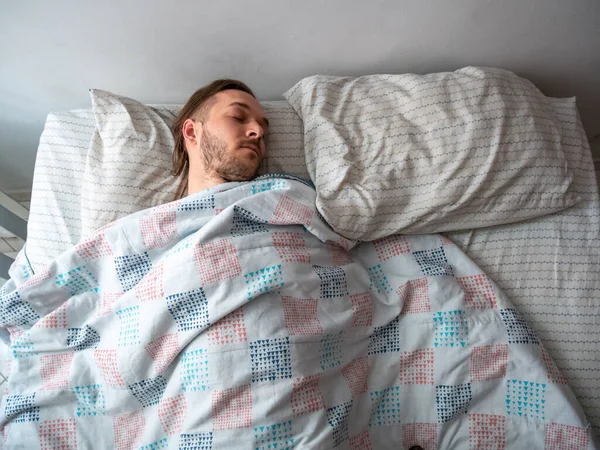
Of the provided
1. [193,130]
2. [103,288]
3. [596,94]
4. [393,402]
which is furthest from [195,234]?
[596,94]

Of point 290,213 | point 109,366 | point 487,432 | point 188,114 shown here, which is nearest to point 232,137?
point 188,114

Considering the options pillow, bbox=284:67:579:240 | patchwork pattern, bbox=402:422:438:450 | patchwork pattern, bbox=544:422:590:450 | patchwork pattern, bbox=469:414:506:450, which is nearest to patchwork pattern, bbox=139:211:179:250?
pillow, bbox=284:67:579:240

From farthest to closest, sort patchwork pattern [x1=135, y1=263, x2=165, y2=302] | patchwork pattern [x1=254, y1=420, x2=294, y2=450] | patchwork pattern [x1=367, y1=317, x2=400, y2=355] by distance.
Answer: patchwork pattern [x1=367, y1=317, x2=400, y2=355] < patchwork pattern [x1=135, y1=263, x2=165, y2=302] < patchwork pattern [x1=254, y1=420, x2=294, y2=450]

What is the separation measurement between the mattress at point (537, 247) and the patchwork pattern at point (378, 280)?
0.74 feet

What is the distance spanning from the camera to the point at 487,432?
3.35ft

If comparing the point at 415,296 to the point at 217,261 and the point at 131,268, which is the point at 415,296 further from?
the point at 131,268

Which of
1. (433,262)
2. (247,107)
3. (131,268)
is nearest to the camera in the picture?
(131,268)

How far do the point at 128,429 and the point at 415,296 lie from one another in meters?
0.71

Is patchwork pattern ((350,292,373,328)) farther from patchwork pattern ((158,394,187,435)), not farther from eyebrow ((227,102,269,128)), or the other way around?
eyebrow ((227,102,269,128))

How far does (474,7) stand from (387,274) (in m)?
0.83

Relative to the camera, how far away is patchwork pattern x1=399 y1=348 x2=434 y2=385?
1.06m

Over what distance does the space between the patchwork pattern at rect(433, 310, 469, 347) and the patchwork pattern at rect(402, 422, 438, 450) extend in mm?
184

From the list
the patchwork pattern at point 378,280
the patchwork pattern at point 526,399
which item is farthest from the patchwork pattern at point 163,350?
the patchwork pattern at point 526,399

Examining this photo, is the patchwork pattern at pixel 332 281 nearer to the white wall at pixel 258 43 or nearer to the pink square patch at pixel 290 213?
the pink square patch at pixel 290 213
